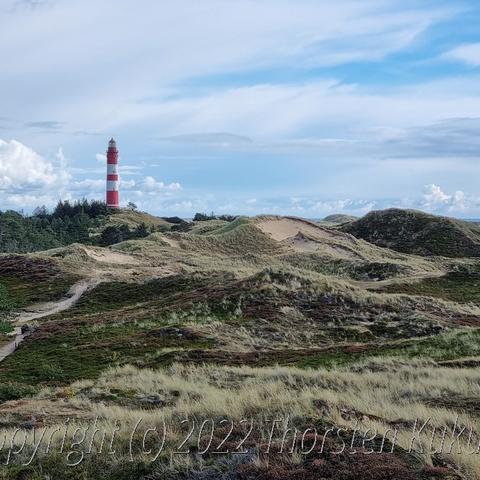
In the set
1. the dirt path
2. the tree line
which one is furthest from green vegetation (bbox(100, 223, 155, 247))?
the dirt path

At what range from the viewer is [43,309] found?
41750 millimetres

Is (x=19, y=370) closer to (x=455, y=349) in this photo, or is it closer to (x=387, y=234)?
(x=455, y=349)

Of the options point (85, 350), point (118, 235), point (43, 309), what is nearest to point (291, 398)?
point (85, 350)

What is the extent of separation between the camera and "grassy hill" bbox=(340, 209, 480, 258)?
80875 mm

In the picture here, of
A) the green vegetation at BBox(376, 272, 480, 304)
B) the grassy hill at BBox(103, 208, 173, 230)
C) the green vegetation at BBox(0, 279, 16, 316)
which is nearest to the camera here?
the green vegetation at BBox(0, 279, 16, 316)

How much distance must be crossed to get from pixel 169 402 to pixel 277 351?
35.3 ft

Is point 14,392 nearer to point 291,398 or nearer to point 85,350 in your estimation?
point 85,350

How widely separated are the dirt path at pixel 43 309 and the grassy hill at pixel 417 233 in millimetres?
49417

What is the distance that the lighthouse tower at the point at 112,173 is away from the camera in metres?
111

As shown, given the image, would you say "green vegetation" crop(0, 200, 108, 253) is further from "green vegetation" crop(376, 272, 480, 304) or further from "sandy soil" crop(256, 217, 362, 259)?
"green vegetation" crop(376, 272, 480, 304)

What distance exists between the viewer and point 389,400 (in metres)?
12.1

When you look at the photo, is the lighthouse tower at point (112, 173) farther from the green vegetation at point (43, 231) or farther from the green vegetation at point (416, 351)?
the green vegetation at point (416, 351)

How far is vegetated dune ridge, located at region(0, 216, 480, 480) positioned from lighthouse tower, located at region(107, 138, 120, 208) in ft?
182

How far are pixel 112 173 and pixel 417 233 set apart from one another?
59.0 metres
